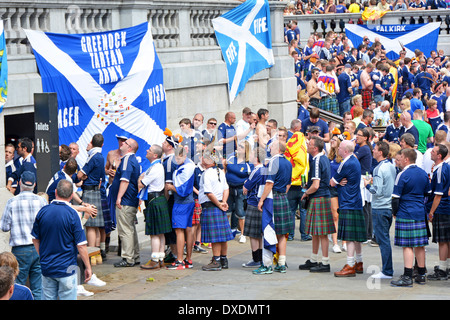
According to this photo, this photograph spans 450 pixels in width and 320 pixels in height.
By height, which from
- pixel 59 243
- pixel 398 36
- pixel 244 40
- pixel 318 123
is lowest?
pixel 59 243

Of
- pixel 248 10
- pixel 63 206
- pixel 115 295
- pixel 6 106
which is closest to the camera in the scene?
pixel 63 206

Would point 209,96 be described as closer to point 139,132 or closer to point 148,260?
point 139,132

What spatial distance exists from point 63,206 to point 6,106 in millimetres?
4188

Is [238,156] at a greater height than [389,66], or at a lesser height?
lesser

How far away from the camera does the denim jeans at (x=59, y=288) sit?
8430mm

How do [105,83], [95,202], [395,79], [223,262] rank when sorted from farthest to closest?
[395,79] → [105,83] → [95,202] → [223,262]

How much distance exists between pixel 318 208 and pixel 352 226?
595 millimetres

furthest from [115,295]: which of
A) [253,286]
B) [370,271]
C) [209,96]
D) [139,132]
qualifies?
[209,96]

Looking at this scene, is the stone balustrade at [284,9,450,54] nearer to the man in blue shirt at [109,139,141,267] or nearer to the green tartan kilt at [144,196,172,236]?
the man in blue shirt at [109,139,141,267]

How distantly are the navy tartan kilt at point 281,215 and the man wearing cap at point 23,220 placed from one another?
3.33 metres

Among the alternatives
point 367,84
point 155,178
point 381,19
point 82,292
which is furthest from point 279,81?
point 381,19

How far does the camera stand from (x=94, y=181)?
471 inches

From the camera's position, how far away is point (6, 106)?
1218cm

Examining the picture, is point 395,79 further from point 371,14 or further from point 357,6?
point 357,6
